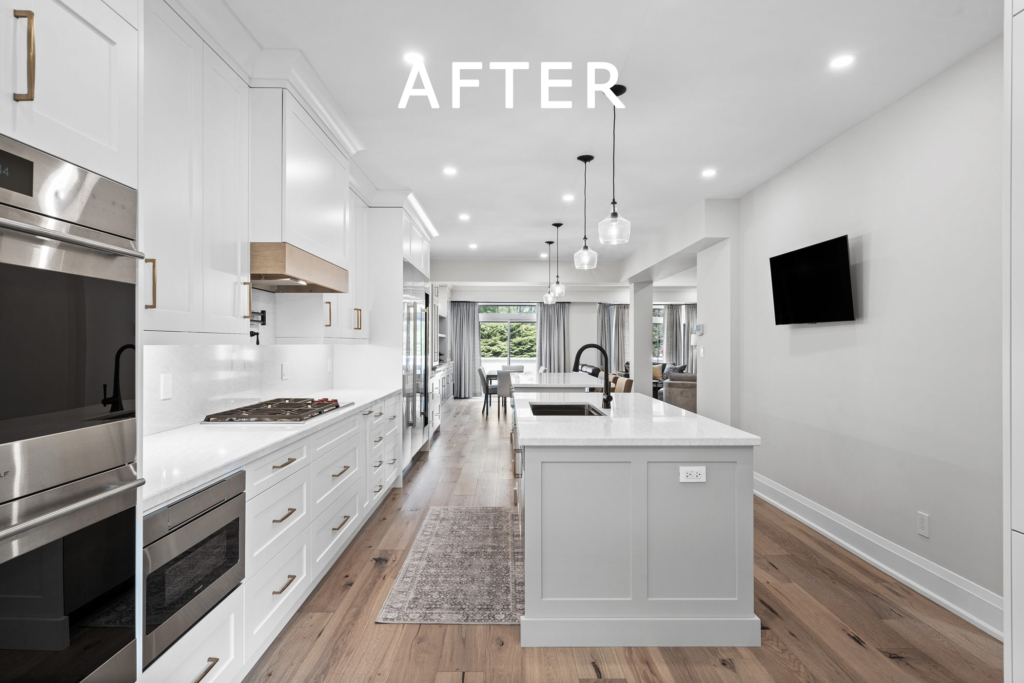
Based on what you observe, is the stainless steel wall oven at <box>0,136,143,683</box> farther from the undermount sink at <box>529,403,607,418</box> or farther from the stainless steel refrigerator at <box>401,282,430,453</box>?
the stainless steel refrigerator at <box>401,282,430,453</box>

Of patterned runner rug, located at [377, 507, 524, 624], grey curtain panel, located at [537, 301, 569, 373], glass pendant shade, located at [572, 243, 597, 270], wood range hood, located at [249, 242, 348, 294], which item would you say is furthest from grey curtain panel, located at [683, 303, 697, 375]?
wood range hood, located at [249, 242, 348, 294]

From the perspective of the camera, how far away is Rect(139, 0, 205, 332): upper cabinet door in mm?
1673

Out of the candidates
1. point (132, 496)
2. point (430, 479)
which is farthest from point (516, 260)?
point (132, 496)

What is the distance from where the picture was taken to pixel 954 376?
2.48 metres

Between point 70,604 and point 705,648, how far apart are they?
2.18 metres

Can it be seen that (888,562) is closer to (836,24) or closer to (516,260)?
(836,24)

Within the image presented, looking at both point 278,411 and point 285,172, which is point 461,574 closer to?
point 278,411

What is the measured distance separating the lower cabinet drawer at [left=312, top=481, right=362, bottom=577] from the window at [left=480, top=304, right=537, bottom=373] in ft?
27.6

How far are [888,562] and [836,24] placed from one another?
112 inches

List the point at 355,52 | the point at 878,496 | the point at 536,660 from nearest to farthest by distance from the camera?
the point at 536,660, the point at 355,52, the point at 878,496

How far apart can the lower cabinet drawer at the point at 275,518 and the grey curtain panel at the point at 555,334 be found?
9000mm

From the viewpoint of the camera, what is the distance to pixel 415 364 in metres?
4.94

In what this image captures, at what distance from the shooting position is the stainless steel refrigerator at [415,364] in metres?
4.57

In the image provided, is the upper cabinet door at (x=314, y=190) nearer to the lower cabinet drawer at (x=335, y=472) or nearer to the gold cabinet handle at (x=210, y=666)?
the lower cabinet drawer at (x=335, y=472)
